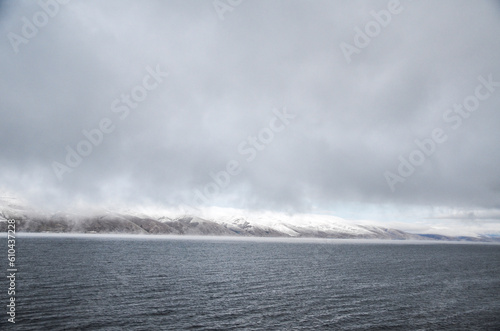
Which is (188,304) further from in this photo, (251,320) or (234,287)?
(234,287)

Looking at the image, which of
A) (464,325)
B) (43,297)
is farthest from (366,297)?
(43,297)

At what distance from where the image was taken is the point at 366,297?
57.7 metres

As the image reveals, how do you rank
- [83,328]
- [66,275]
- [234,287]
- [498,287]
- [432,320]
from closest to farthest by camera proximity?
[83,328], [432,320], [234,287], [66,275], [498,287]

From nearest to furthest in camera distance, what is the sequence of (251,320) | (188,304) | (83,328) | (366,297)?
1. (83,328)
2. (251,320)
3. (188,304)
4. (366,297)

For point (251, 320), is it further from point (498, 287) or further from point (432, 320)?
point (498, 287)

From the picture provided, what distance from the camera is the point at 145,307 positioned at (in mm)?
45344

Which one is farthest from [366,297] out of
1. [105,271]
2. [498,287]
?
[105,271]

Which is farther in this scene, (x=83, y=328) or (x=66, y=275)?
(x=66, y=275)

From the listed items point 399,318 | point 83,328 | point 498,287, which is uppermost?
point 83,328

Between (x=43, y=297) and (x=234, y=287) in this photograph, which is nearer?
(x=43, y=297)

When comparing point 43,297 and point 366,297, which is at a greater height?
point 43,297

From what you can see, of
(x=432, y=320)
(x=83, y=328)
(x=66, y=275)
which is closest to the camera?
(x=83, y=328)

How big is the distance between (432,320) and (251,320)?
2912 centimetres

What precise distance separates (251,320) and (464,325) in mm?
32692
